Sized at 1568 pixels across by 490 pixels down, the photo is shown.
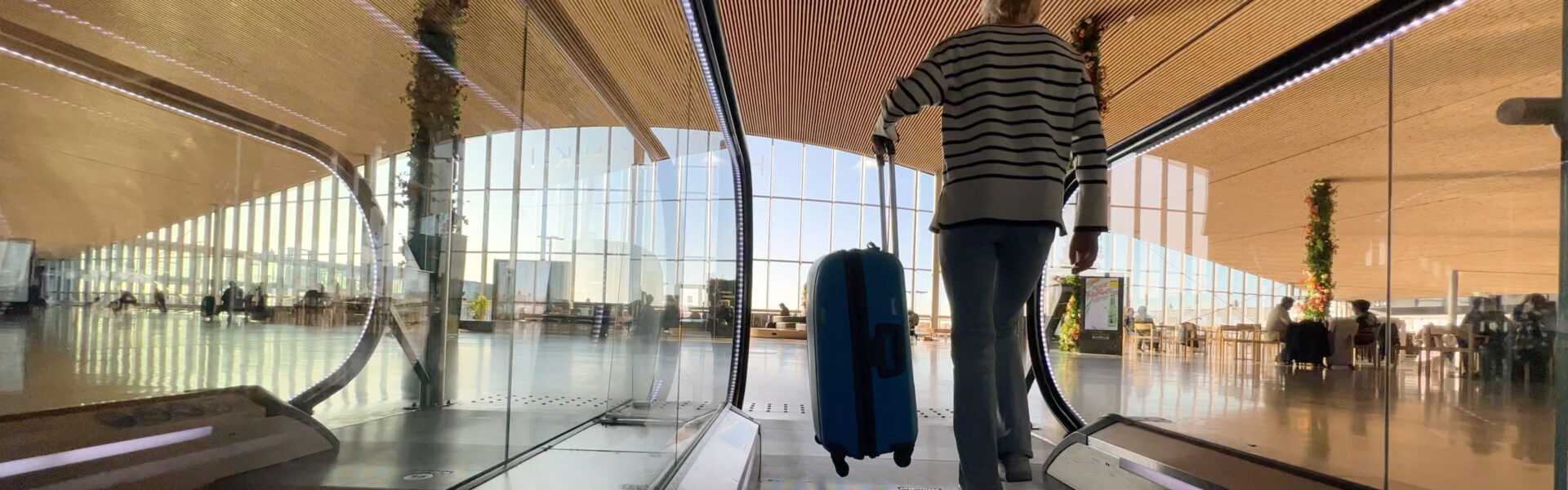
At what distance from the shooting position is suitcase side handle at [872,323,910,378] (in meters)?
2.00

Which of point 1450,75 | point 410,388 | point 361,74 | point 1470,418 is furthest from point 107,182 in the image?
point 1470,418

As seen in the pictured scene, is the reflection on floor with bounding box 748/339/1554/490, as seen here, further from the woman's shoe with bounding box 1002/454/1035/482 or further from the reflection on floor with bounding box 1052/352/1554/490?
the woman's shoe with bounding box 1002/454/1035/482

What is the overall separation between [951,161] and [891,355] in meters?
0.48

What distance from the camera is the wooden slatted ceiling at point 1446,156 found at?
1.48 meters

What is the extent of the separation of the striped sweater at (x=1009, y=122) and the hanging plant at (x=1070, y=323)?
224 centimetres

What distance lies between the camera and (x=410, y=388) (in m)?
Answer: 0.88

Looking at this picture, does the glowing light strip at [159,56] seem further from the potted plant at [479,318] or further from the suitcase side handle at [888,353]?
the suitcase side handle at [888,353]

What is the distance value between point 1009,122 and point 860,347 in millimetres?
629

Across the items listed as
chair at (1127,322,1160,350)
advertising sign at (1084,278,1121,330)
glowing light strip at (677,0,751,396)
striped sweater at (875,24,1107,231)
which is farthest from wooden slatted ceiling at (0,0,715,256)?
chair at (1127,322,1160,350)

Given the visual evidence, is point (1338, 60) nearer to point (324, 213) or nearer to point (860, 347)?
point (860, 347)

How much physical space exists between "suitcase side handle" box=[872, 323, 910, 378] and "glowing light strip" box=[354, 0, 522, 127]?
115 centimetres

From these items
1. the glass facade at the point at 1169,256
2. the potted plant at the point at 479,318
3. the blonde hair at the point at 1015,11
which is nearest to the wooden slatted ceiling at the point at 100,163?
→ the potted plant at the point at 479,318

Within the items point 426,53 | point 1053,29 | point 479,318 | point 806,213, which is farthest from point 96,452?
point 806,213

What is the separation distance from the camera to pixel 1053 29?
10328 mm
